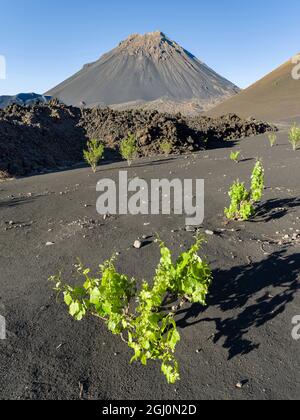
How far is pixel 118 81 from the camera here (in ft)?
412

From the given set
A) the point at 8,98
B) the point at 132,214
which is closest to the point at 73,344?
the point at 132,214

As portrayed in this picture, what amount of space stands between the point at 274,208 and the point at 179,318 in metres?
4.35

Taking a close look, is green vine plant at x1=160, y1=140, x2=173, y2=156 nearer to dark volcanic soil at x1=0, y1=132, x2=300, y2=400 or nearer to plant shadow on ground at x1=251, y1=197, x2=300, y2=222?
dark volcanic soil at x1=0, y1=132, x2=300, y2=400

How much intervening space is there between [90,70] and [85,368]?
150837 mm

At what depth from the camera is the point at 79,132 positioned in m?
22.0

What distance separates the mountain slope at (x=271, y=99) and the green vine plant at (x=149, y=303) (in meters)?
36.5

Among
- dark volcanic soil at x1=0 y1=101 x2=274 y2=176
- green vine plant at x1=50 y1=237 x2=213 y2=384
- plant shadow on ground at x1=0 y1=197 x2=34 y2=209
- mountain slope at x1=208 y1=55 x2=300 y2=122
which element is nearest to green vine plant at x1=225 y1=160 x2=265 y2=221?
green vine plant at x1=50 y1=237 x2=213 y2=384

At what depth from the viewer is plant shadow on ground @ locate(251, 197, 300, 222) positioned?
7031 mm

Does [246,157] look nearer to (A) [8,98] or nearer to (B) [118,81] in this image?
(A) [8,98]

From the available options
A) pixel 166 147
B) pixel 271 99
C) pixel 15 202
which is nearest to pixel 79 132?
pixel 166 147

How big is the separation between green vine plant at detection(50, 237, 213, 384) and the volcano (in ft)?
346

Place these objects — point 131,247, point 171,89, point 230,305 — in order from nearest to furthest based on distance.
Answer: point 230,305
point 131,247
point 171,89

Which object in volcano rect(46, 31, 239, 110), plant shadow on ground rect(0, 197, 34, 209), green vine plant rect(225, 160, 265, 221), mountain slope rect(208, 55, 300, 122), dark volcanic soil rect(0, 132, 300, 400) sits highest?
volcano rect(46, 31, 239, 110)

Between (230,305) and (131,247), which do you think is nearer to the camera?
(230,305)
